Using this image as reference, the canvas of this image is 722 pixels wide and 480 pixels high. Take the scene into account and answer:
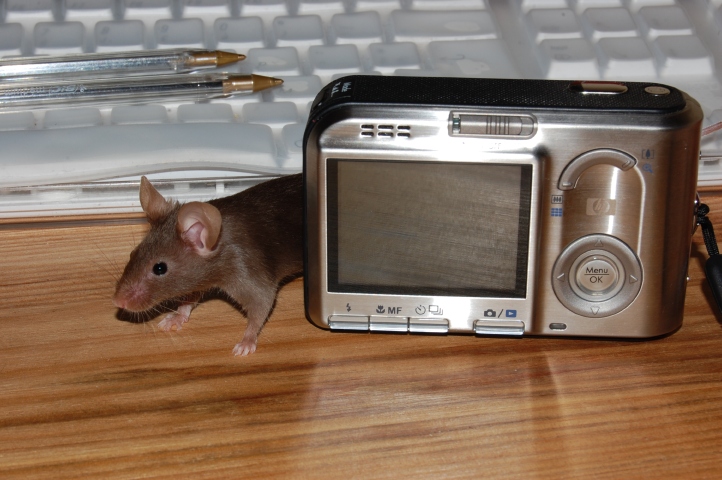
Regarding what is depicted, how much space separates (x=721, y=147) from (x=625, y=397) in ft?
1.32

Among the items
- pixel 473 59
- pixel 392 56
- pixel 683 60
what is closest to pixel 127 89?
pixel 392 56

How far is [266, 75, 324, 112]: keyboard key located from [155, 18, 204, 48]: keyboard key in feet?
0.48

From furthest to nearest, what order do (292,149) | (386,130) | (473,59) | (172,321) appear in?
(473,59) → (292,149) → (172,321) → (386,130)

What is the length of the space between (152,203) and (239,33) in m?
0.33

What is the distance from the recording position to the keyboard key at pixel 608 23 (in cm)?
123

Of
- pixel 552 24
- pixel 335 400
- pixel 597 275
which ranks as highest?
pixel 552 24

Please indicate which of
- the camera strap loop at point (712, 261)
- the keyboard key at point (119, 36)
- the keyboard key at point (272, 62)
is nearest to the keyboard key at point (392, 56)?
the keyboard key at point (272, 62)

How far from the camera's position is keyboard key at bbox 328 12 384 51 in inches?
49.1

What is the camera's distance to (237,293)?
3.40ft

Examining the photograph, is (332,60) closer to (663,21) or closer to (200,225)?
(200,225)

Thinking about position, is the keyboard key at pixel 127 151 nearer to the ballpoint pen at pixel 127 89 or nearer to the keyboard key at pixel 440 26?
the ballpoint pen at pixel 127 89

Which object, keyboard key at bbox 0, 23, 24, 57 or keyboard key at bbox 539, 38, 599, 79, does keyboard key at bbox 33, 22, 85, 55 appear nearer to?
keyboard key at bbox 0, 23, 24, 57

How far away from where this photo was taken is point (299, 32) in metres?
1.25

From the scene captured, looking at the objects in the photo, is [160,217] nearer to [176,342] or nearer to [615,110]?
[176,342]
